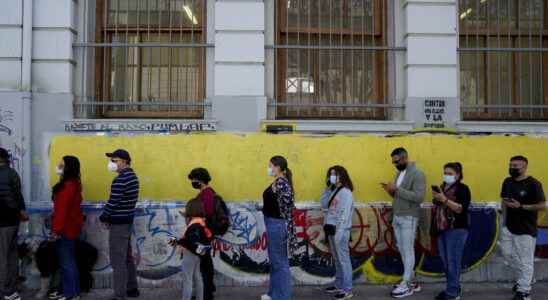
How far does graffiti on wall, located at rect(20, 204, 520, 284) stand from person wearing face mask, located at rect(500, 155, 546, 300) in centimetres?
97

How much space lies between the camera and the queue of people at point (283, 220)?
6699 mm

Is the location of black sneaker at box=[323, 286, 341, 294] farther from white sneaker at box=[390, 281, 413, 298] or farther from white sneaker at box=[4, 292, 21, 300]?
white sneaker at box=[4, 292, 21, 300]

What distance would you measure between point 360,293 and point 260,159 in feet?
7.35

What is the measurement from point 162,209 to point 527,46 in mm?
6104

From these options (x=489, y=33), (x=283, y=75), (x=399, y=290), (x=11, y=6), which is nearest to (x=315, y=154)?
(x=283, y=75)

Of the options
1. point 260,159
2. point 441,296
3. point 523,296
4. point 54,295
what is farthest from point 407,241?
point 54,295

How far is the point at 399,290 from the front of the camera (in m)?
7.48

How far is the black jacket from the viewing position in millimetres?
7059

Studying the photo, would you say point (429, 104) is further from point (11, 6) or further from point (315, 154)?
point (11, 6)

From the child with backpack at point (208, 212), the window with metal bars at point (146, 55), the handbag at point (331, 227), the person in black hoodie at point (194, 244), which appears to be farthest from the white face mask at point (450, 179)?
the window with metal bars at point (146, 55)

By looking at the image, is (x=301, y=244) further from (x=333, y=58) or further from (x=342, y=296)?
(x=333, y=58)

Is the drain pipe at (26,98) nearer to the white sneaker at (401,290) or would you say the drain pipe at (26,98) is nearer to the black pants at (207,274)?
the black pants at (207,274)

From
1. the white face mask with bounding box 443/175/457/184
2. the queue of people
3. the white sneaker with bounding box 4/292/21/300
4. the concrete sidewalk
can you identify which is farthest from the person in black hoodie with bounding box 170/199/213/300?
the white face mask with bounding box 443/175/457/184

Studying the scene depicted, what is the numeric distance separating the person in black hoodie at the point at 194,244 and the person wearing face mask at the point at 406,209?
257 centimetres
